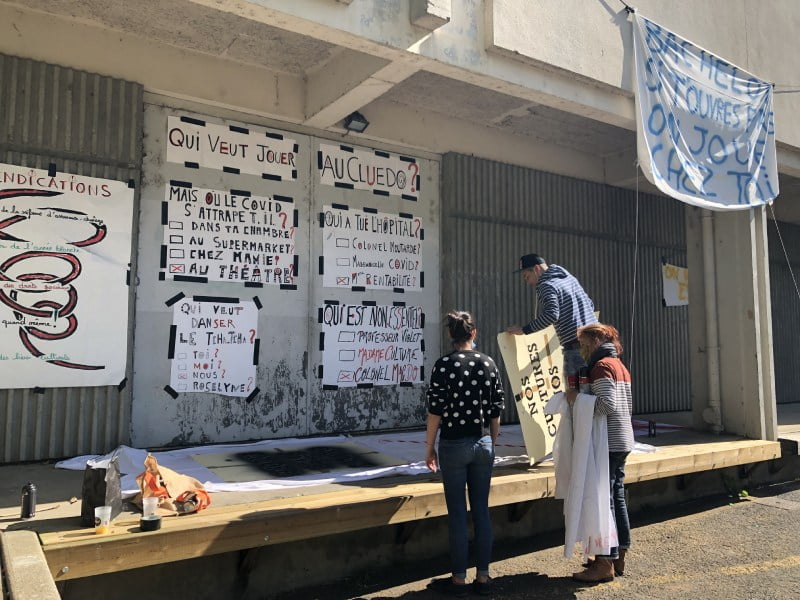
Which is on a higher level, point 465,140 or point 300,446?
point 465,140

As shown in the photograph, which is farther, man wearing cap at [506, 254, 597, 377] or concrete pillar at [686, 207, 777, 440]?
concrete pillar at [686, 207, 777, 440]

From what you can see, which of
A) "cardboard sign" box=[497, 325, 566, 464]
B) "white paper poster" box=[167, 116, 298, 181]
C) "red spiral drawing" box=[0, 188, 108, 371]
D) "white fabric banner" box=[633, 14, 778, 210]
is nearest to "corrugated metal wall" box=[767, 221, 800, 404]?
"white fabric banner" box=[633, 14, 778, 210]

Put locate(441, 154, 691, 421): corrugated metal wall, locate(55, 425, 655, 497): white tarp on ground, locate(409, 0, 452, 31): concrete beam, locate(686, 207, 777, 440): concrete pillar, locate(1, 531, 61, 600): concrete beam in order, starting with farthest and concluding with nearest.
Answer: locate(441, 154, 691, 421): corrugated metal wall
locate(686, 207, 777, 440): concrete pillar
locate(409, 0, 452, 31): concrete beam
locate(55, 425, 655, 497): white tarp on ground
locate(1, 531, 61, 600): concrete beam

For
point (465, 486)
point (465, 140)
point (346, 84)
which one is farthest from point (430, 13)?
point (465, 486)

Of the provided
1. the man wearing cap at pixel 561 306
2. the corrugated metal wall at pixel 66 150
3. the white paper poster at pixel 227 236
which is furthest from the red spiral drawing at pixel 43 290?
the man wearing cap at pixel 561 306

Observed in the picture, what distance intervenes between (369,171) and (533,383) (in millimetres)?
3575

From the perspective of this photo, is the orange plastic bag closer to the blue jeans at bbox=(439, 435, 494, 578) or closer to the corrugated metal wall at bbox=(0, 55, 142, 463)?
the blue jeans at bbox=(439, 435, 494, 578)

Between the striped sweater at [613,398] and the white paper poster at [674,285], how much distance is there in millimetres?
6924

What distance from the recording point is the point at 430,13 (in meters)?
5.54

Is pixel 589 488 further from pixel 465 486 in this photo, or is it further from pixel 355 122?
pixel 355 122

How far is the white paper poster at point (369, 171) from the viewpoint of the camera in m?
7.78

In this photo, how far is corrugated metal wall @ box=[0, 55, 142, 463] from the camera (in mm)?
5922

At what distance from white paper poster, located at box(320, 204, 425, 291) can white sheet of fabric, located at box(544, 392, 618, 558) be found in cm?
383

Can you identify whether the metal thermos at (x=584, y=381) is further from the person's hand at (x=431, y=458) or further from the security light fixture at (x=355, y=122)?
the security light fixture at (x=355, y=122)
